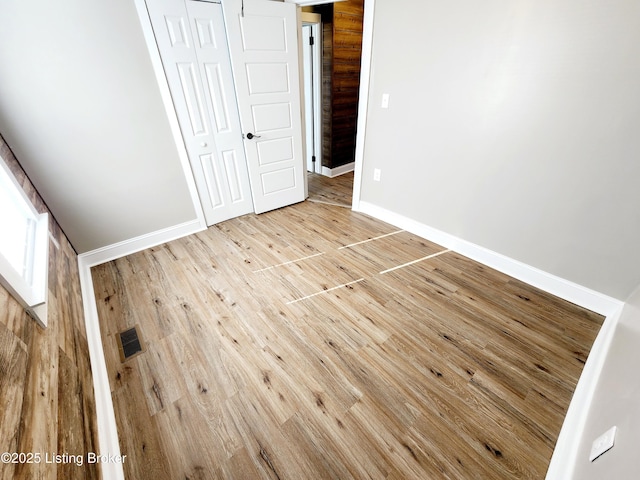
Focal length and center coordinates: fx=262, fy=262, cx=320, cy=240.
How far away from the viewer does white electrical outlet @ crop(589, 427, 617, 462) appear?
2.74 feet

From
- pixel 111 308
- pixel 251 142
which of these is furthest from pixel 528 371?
pixel 251 142

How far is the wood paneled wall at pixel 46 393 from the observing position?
70 cm

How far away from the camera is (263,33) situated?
2449 mm

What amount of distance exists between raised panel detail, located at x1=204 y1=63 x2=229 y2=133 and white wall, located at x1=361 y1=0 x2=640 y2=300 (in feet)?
4.68

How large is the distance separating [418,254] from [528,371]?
117 centimetres

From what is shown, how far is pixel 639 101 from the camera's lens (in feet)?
4.66

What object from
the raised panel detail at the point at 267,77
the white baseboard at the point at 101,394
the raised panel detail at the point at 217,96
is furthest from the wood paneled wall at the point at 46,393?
the raised panel detail at the point at 267,77

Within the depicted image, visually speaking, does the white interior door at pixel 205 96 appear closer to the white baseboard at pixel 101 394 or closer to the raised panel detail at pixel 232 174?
the raised panel detail at pixel 232 174

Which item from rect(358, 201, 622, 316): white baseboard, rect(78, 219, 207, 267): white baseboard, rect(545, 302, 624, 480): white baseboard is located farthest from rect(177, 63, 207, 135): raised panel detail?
rect(545, 302, 624, 480): white baseboard

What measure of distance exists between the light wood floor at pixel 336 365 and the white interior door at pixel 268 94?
42.6 inches

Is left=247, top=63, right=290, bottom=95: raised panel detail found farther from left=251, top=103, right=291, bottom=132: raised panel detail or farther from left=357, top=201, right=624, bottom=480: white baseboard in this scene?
left=357, top=201, right=624, bottom=480: white baseboard

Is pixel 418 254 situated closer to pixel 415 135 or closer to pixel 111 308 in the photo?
pixel 415 135

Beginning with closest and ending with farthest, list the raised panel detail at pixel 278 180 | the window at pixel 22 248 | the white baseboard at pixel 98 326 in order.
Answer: the window at pixel 22 248 < the white baseboard at pixel 98 326 < the raised panel detail at pixel 278 180

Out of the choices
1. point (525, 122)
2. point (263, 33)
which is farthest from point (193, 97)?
point (525, 122)
